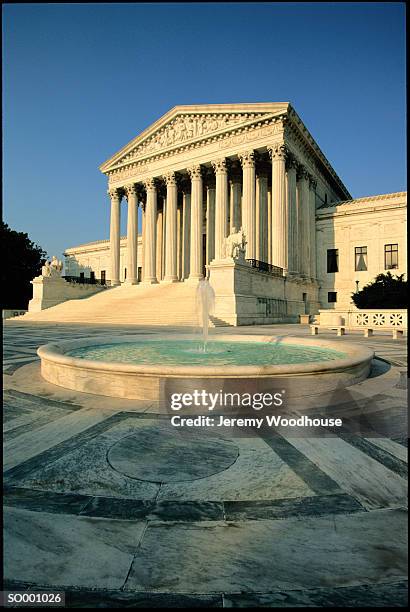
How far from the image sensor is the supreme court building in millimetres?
35031

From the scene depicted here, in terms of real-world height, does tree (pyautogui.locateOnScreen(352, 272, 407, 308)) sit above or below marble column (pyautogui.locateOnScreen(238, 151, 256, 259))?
below

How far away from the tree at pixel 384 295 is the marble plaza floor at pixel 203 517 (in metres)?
25.6

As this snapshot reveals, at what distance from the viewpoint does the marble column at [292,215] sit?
123ft

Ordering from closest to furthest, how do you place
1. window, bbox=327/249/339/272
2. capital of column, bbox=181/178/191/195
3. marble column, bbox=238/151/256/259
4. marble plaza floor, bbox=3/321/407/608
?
marble plaza floor, bbox=3/321/407/608 < marble column, bbox=238/151/256/259 < window, bbox=327/249/339/272 < capital of column, bbox=181/178/191/195

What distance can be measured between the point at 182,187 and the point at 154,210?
6.19 m

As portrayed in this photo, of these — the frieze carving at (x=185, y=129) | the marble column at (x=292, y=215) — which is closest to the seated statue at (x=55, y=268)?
the frieze carving at (x=185, y=129)

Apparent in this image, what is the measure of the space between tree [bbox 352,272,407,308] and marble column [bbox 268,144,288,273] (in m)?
8.43

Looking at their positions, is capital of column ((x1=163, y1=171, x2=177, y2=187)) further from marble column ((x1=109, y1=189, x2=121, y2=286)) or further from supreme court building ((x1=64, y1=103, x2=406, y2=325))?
marble column ((x1=109, y1=189, x2=121, y2=286))

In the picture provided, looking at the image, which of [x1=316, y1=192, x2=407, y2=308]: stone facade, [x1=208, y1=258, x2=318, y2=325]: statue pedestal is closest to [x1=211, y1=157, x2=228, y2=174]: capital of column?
[x1=316, y1=192, x2=407, y2=308]: stone facade

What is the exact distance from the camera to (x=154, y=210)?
4506 cm

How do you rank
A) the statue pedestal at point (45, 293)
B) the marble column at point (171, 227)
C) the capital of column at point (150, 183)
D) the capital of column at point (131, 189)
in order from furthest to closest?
the capital of column at point (131, 189)
the capital of column at point (150, 183)
the marble column at point (171, 227)
the statue pedestal at point (45, 293)

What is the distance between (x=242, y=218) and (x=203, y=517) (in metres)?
37.7

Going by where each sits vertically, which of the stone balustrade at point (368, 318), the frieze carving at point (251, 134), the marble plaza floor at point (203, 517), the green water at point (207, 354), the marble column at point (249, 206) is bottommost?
the marble plaza floor at point (203, 517)

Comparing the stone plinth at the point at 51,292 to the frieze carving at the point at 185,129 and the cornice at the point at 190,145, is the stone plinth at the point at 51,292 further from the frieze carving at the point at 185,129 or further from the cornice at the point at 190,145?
the frieze carving at the point at 185,129
